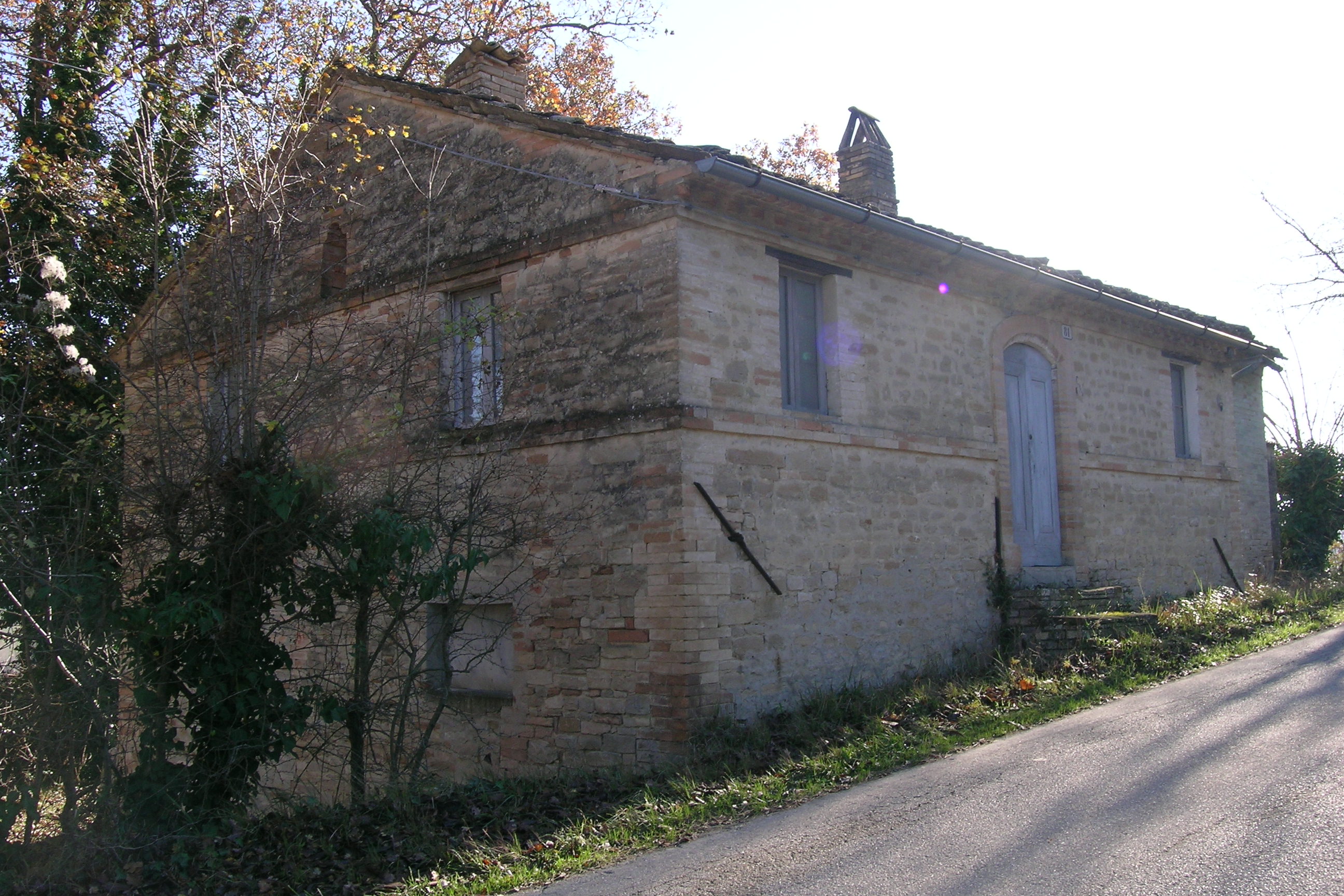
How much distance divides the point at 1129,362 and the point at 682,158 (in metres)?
8.05

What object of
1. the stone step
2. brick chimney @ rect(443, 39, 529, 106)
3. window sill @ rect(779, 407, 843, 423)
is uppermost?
brick chimney @ rect(443, 39, 529, 106)

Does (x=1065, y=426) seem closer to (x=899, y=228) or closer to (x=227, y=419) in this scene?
(x=899, y=228)

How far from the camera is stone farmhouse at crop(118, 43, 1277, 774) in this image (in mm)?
8312

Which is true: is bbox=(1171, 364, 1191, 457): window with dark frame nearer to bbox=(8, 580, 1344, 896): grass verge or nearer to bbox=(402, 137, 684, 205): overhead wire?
bbox=(8, 580, 1344, 896): grass verge

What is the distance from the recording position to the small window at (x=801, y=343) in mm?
9422

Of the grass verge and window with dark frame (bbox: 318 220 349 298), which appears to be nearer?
the grass verge

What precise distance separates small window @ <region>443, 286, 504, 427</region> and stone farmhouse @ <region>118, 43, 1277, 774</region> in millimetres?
34

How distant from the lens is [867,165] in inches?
466

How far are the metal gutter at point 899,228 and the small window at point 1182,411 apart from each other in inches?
52.3

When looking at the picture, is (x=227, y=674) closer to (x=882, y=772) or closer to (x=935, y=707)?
(x=882, y=772)

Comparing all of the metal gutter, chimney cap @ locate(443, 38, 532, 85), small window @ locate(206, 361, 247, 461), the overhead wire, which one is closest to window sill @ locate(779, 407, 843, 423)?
the metal gutter

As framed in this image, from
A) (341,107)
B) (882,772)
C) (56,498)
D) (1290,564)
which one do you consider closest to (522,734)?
(882,772)

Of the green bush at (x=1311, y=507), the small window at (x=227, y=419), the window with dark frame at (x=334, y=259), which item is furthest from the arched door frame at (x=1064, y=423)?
the small window at (x=227, y=419)

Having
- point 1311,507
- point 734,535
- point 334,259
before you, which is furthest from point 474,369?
point 1311,507
